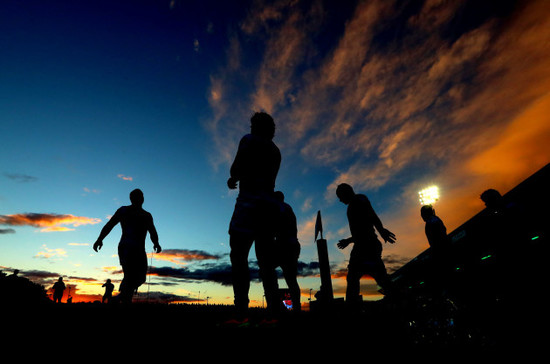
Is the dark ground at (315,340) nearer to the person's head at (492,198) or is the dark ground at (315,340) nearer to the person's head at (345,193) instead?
the person's head at (345,193)

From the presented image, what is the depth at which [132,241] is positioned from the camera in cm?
531

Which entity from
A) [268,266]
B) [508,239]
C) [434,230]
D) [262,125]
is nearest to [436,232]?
[434,230]

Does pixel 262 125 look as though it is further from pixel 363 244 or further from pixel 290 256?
pixel 363 244

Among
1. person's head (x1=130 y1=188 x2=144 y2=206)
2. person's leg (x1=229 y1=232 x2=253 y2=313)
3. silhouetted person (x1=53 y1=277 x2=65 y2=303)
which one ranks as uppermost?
silhouetted person (x1=53 y1=277 x2=65 y2=303)

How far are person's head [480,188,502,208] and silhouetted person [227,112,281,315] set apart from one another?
386cm

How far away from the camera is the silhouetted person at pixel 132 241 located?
16.9ft

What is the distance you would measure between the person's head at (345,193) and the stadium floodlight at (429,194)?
20.7 metres

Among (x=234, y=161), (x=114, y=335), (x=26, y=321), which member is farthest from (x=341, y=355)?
(x=26, y=321)

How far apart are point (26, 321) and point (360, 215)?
4.39 meters

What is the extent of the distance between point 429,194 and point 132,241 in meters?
23.9

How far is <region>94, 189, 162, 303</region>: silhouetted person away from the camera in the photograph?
16.9ft

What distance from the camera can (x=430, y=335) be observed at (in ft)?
5.74

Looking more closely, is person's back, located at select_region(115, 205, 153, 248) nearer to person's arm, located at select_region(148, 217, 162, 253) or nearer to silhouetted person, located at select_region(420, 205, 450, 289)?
person's arm, located at select_region(148, 217, 162, 253)

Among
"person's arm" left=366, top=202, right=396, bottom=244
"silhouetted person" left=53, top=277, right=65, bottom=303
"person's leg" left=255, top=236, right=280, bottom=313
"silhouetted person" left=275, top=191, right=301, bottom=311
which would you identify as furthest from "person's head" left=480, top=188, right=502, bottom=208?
"silhouetted person" left=53, top=277, right=65, bottom=303
